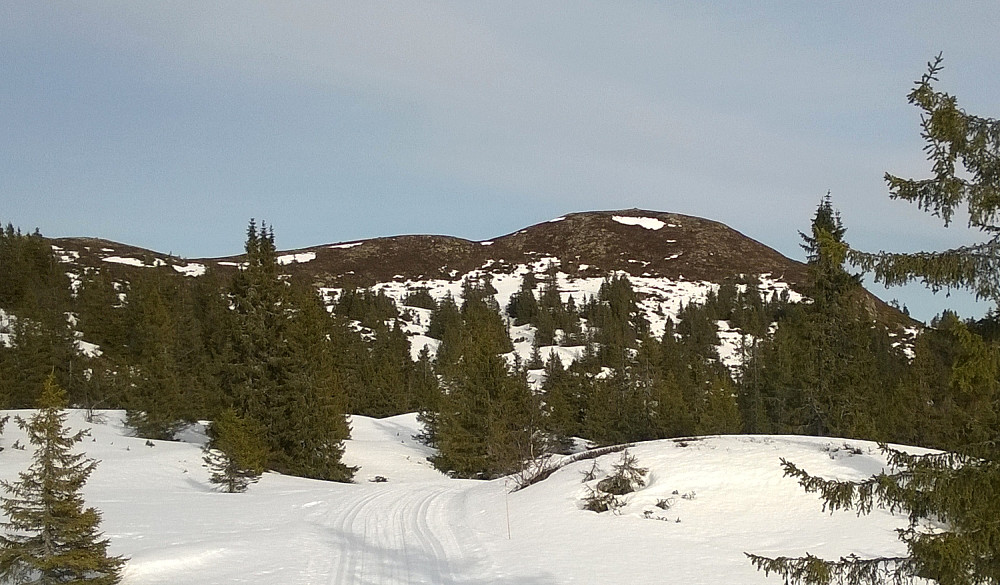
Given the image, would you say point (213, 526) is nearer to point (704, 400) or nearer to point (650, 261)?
point (704, 400)

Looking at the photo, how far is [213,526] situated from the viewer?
1350 cm

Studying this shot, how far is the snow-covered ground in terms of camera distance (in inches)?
401

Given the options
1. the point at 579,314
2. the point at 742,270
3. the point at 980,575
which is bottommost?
the point at 980,575

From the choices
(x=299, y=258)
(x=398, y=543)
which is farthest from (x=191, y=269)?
(x=398, y=543)

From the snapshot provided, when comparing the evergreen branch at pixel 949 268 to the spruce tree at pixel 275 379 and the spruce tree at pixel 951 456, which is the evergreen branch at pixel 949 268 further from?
the spruce tree at pixel 275 379

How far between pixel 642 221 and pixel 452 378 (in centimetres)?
11118

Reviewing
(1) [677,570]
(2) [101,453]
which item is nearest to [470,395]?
(2) [101,453]

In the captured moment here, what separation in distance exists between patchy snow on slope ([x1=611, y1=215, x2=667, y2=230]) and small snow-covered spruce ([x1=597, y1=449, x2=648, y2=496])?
5084 inches

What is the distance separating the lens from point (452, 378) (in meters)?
41.2

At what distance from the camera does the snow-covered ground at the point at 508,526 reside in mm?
10195

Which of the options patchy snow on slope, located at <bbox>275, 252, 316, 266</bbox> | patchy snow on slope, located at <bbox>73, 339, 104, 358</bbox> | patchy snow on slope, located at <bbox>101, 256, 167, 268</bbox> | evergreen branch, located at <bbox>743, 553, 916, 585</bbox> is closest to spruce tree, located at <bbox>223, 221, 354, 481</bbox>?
evergreen branch, located at <bbox>743, 553, 916, 585</bbox>

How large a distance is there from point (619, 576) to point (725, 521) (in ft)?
12.5

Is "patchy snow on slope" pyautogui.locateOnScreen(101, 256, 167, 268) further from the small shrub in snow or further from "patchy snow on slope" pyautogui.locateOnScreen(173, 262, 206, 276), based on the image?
the small shrub in snow

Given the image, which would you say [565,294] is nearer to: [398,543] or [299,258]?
[299,258]
